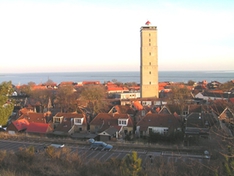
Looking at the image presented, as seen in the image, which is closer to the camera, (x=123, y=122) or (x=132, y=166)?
(x=132, y=166)

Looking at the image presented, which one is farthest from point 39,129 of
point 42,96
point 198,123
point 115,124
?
point 42,96

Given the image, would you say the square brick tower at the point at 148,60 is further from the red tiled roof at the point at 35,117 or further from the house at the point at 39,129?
the house at the point at 39,129

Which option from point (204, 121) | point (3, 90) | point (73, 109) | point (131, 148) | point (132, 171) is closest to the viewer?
point (132, 171)

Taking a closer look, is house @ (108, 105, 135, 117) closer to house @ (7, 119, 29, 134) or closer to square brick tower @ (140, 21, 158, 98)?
house @ (7, 119, 29, 134)

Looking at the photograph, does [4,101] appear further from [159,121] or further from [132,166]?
[159,121]

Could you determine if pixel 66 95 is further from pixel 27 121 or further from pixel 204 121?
pixel 204 121

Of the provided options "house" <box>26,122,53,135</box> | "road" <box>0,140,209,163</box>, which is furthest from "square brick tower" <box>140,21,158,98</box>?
"road" <box>0,140,209,163</box>

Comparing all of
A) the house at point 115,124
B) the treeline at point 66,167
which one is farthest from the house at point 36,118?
the treeline at point 66,167

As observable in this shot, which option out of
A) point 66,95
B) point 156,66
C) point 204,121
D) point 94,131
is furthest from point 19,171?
point 156,66
